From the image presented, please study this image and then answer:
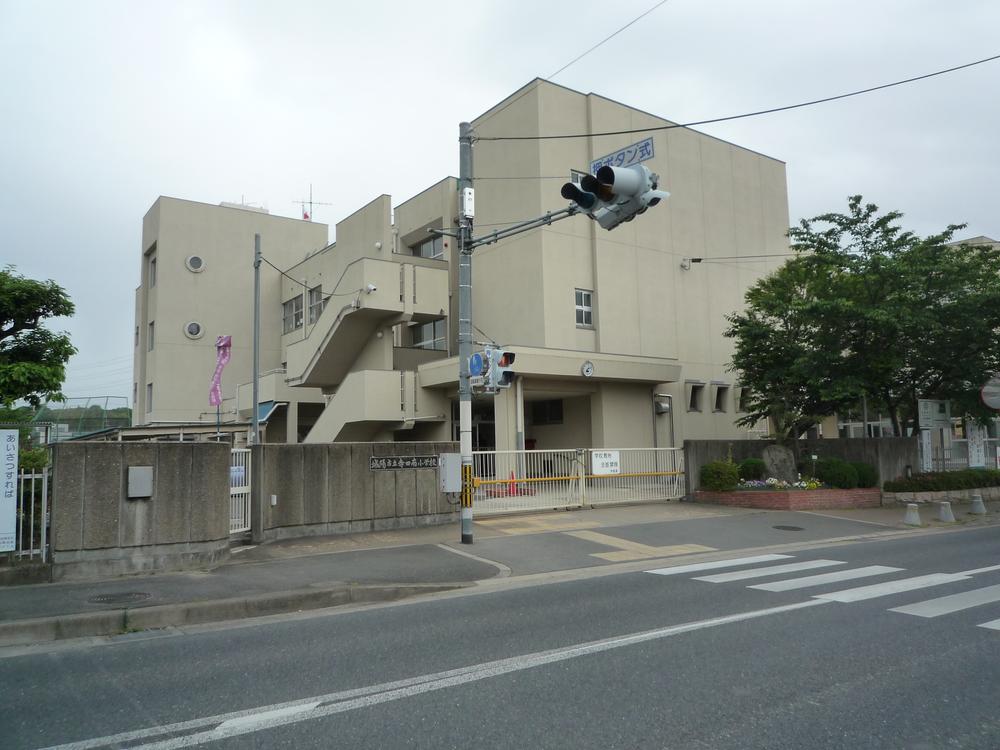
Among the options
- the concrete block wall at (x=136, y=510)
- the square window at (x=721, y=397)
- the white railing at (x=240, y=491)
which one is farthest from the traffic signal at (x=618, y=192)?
the square window at (x=721, y=397)

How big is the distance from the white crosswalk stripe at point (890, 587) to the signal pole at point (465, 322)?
625 centimetres

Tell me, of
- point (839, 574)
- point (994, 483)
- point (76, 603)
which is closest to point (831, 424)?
point (994, 483)

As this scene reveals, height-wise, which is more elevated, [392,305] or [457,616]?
[392,305]

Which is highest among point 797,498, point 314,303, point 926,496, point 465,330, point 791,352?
point 314,303

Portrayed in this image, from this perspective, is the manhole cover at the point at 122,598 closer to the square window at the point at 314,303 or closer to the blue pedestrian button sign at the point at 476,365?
the blue pedestrian button sign at the point at 476,365

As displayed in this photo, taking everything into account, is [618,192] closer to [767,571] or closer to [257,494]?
[767,571]

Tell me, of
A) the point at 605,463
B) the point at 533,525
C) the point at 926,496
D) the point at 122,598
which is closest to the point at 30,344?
the point at 122,598

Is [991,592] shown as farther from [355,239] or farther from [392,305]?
[355,239]

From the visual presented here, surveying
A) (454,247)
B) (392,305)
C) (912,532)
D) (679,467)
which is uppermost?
(454,247)

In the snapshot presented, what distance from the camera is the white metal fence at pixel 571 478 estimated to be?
1705 centimetres

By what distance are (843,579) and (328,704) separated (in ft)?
25.3

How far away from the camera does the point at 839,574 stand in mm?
10438

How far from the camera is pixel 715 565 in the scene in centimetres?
1157

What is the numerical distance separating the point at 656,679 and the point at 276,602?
487cm
